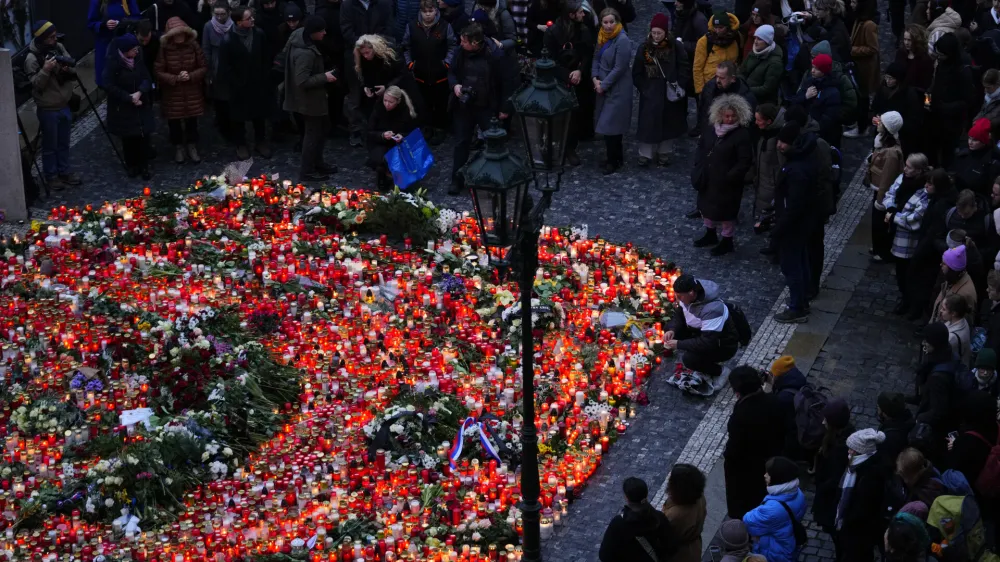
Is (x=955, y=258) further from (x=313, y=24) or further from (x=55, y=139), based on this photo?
(x=55, y=139)

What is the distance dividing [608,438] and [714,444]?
95cm

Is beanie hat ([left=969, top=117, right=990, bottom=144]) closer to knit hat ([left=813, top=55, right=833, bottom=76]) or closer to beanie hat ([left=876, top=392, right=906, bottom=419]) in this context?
knit hat ([left=813, top=55, right=833, bottom=76])

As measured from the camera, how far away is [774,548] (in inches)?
433

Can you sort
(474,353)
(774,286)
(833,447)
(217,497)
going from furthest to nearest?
(774,286) < (474,353) < (217,497) < (833,447)

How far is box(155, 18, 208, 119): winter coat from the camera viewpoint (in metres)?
19.2

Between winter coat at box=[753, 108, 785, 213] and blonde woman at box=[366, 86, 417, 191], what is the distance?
168 inches

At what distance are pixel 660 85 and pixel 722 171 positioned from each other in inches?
99.9

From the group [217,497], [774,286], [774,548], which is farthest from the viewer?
[774,286]

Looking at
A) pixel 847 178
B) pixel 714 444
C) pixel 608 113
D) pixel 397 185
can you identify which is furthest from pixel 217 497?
pixel 847 178

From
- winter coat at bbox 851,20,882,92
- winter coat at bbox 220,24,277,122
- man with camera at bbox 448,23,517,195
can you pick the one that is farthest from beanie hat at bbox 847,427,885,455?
winter coat at bbox 220,24,277,122

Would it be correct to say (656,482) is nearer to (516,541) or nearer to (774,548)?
(516,541)

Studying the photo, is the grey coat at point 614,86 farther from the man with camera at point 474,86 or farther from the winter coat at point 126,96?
the winter coat at point 126,96

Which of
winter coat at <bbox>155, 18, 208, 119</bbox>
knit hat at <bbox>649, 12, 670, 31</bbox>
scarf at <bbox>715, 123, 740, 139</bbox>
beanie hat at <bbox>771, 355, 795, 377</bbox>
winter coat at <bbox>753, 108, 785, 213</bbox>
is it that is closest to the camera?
beanie hat at <bbox>771, 355, 795, 377</bbox>

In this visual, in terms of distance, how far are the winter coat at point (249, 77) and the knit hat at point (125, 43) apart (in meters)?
1.18
